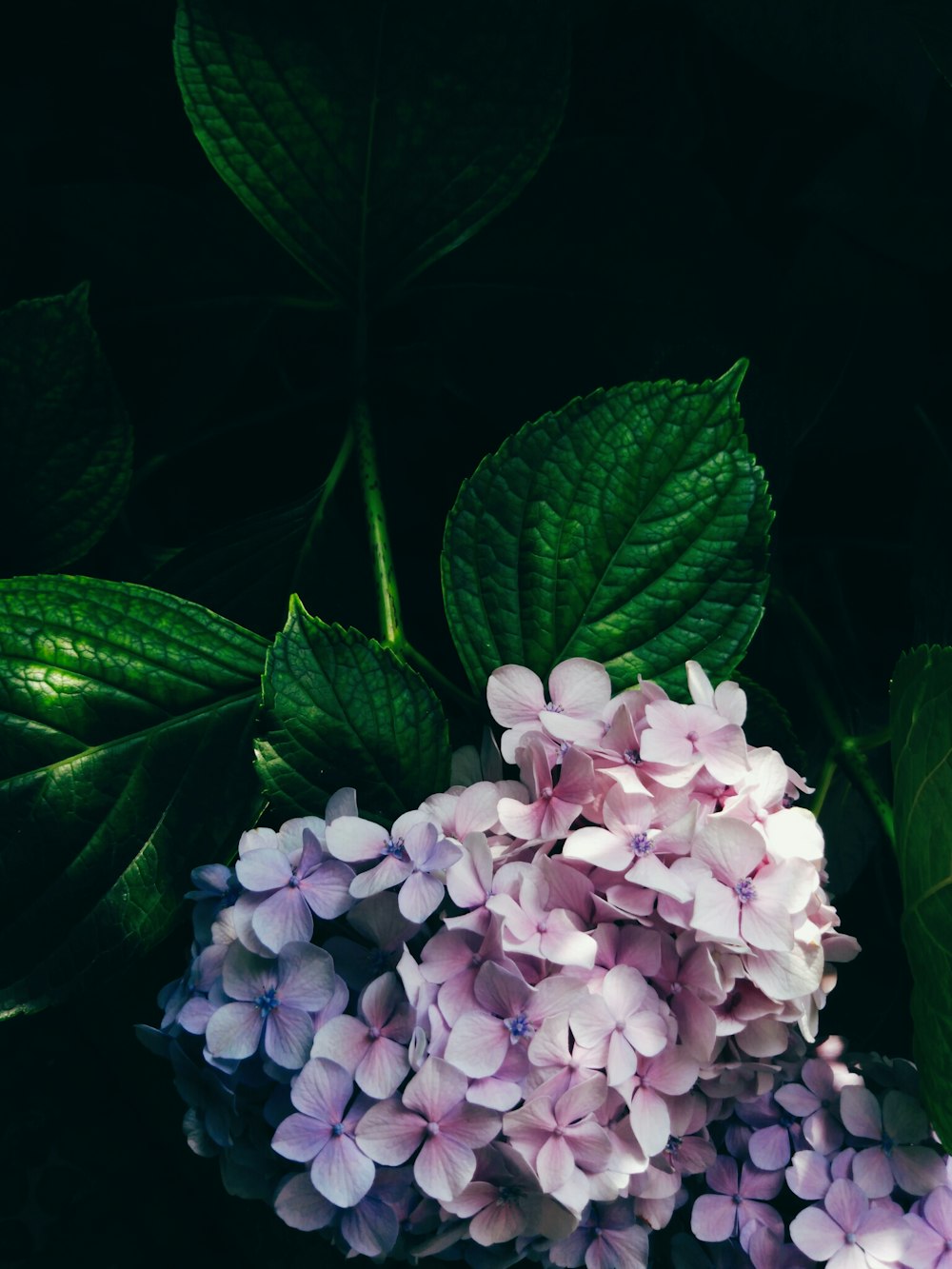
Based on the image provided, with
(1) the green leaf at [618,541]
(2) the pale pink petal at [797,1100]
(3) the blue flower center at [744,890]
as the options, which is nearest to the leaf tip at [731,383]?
(1) the green leaf at [618,541]

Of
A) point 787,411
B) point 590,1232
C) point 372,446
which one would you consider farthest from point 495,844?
point 787,411

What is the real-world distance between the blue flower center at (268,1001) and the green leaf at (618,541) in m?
0.21

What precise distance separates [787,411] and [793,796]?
0.31 metres

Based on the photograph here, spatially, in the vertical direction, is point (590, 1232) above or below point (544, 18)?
below

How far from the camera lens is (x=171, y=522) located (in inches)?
33.3

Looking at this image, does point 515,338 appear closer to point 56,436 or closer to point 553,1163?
point 56,436

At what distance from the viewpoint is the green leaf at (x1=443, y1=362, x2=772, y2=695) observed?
60 centimetres

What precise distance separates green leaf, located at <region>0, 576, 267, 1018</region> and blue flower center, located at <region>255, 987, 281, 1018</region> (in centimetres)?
15

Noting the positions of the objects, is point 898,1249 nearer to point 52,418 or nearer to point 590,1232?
point 590,1232

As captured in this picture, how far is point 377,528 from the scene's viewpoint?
685 millimetres

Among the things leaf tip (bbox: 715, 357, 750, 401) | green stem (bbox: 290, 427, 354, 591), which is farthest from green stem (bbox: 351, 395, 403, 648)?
leaf tip (bbox: 715, 357, 750, 401)

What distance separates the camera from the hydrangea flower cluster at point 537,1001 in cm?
47

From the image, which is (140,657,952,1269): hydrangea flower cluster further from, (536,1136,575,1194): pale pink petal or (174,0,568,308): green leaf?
(174,0,568,308): green leaf

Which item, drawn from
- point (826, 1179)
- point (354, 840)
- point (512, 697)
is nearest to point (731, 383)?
point (512, 697)
